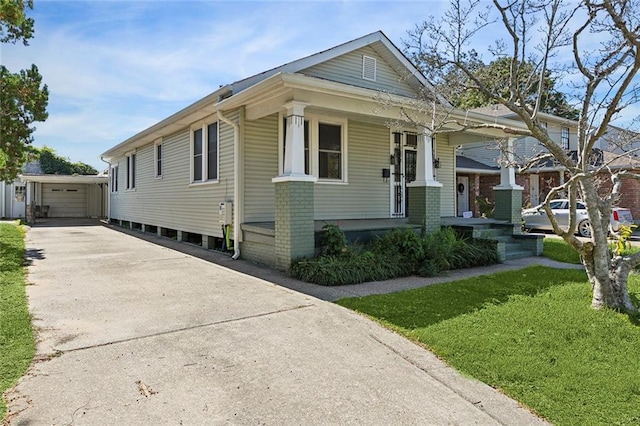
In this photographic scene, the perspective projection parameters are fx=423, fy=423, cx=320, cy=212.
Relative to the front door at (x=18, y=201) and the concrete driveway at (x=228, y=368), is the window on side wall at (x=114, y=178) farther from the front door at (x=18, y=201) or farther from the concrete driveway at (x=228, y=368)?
the concrete driveway at (x=228, y=368)

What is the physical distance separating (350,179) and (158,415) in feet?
26.1

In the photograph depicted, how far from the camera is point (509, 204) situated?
10.9 metres

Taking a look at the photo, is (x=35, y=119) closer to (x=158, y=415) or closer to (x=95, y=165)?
(x=158, y=415)

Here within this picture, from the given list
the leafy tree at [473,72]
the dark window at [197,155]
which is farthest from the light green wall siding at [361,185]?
the leafy tree at [473,72]

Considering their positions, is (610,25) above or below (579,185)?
above

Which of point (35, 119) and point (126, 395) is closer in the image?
point (126, 395)

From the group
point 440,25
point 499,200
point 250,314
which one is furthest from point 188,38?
point 499,200

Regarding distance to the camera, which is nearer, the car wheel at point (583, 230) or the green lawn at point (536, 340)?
the green lawn at point (536, 340)

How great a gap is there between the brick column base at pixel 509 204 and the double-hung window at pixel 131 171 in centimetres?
1355

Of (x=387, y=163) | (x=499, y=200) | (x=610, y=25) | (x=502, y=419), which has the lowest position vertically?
(x=502, y=419)

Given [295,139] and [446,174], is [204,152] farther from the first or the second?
[446,174]

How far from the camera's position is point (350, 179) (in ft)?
33.5

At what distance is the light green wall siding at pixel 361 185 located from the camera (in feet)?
32.4

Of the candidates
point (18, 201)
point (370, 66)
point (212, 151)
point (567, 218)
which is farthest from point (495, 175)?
point (18, 201)
